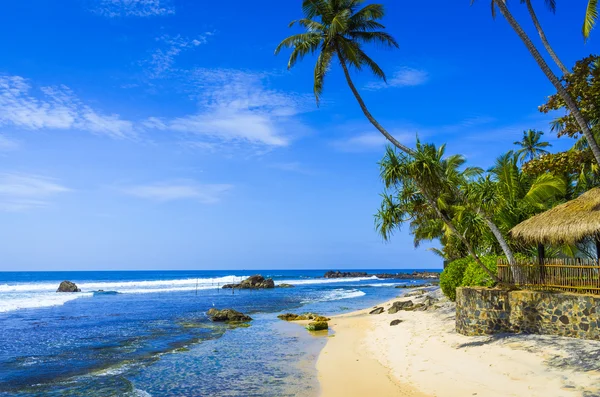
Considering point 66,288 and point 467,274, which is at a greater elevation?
point 467,274

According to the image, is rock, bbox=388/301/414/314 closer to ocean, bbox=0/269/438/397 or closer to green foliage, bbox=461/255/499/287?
ocean, bbox=0/269/438/397

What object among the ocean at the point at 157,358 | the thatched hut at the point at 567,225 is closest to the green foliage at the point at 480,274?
the thatched hut at the point at 567,225

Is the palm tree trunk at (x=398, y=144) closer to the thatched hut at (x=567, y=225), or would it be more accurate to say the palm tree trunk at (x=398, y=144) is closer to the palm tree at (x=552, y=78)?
the thatched hut at (x=567, y=225)

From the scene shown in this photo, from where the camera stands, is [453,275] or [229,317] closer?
[453,275]

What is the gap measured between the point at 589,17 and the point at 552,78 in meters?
2.21

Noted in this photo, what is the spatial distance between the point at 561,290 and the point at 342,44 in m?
13.6

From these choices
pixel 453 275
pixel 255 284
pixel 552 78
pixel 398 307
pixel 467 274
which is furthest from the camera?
pixel 255 284

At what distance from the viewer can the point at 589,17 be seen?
14.0 metres

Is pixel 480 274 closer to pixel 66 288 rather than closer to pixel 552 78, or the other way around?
pixel 552 78

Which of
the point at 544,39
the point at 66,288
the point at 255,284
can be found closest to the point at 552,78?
the point at 544,39

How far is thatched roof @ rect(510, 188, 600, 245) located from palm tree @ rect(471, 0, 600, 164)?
1805 millimetres

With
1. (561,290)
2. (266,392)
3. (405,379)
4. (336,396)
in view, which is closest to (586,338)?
(561,290)

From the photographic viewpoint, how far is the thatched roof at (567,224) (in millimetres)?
14000

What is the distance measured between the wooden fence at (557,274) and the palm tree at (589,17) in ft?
24.3
